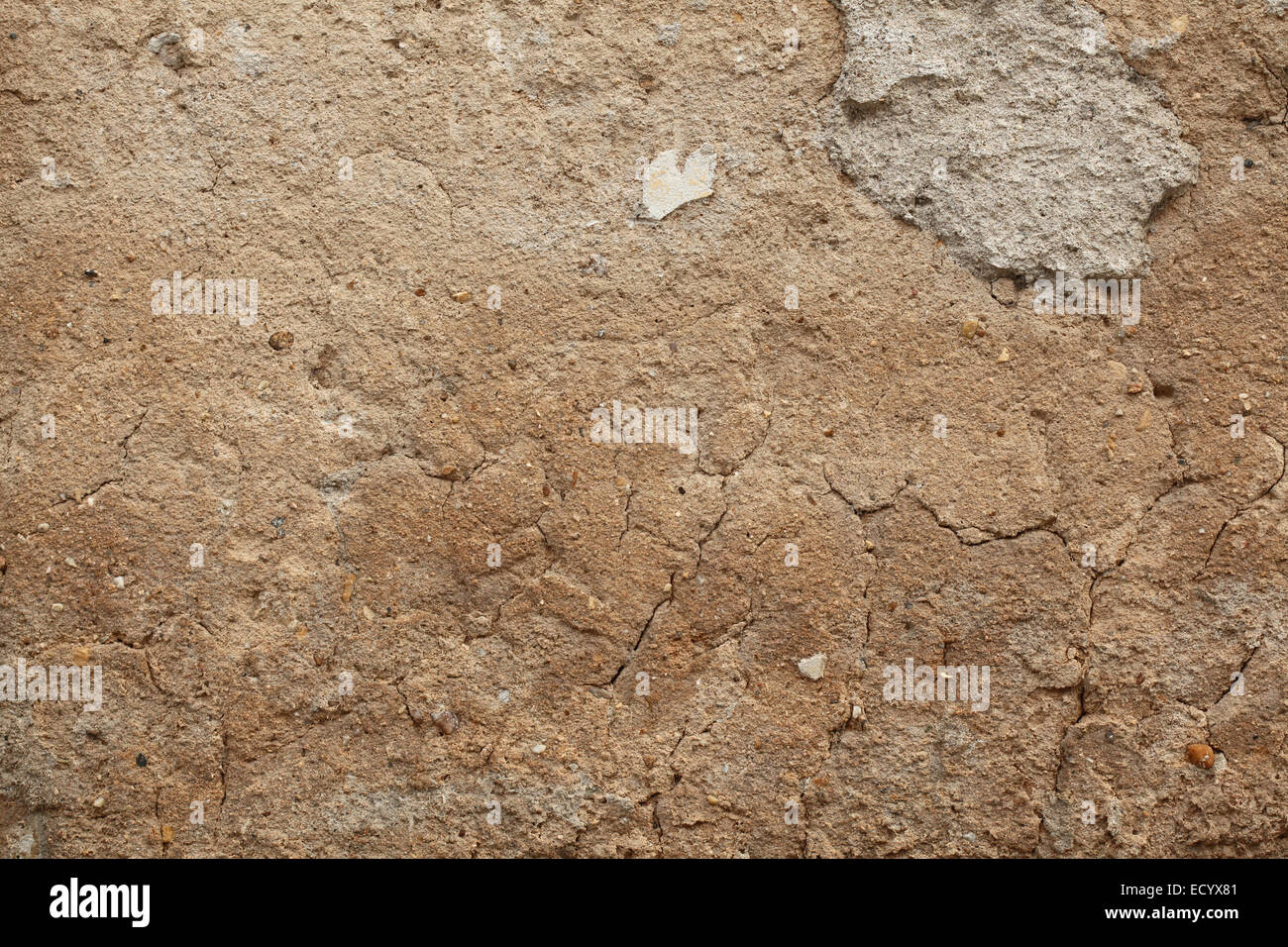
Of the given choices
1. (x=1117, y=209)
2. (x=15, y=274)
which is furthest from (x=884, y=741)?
(x=15, y=274)

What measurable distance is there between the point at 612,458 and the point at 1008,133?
1307 millimetres

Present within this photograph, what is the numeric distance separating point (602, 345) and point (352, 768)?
4.00 ft

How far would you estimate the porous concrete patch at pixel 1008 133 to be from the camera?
2.41 metres

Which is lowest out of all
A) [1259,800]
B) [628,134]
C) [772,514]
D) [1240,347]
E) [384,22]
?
[1259,800]

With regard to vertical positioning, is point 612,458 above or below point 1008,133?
below

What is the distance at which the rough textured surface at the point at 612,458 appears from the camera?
2348mm

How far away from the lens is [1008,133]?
8.00ft

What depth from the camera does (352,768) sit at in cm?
235

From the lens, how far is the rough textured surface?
7.70ft

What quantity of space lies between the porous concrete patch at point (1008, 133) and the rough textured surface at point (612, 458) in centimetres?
2

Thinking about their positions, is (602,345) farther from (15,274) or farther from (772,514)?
(15,274)

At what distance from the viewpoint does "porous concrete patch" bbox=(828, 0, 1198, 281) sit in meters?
2.41

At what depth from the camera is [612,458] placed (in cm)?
240

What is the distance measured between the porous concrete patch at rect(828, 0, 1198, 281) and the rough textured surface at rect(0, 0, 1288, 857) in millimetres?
18
